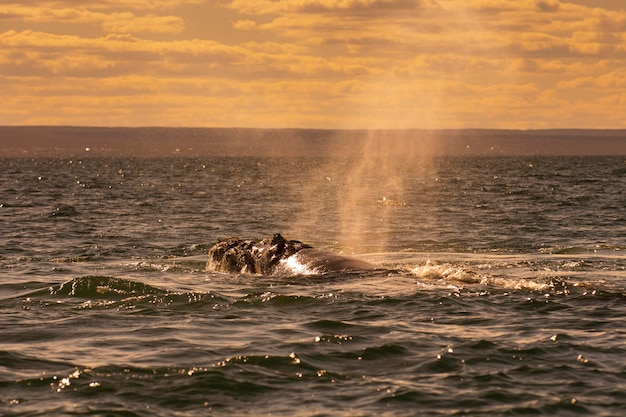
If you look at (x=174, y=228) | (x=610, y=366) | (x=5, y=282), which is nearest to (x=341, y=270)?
(x=5, y=282)

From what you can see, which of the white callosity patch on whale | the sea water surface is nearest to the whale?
the white callosity patch on whale

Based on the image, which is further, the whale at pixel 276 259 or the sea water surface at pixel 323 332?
the whale at pixel 276 259

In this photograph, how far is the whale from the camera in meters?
24.1

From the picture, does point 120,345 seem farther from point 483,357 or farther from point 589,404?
point 589,404

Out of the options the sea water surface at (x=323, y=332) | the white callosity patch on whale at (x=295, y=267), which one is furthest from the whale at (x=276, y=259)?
the sea water surface at (x=323, y=332)

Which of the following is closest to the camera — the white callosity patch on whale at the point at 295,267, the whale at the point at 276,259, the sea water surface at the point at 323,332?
the sea water surface at the point at 323,332

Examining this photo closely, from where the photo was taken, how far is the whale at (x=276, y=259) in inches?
950

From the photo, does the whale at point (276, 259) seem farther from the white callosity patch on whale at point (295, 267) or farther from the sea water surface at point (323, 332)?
the sea water surface at point (323, 332)

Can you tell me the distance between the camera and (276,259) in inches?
984

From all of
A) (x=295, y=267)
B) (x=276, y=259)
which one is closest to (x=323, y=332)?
(x=295, y=267)

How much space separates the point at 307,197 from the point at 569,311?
52044 millimetres

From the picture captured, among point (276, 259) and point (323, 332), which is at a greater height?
point (276, 259)

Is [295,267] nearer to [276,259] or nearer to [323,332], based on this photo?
[276,259]

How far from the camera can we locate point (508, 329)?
17.3 meters
